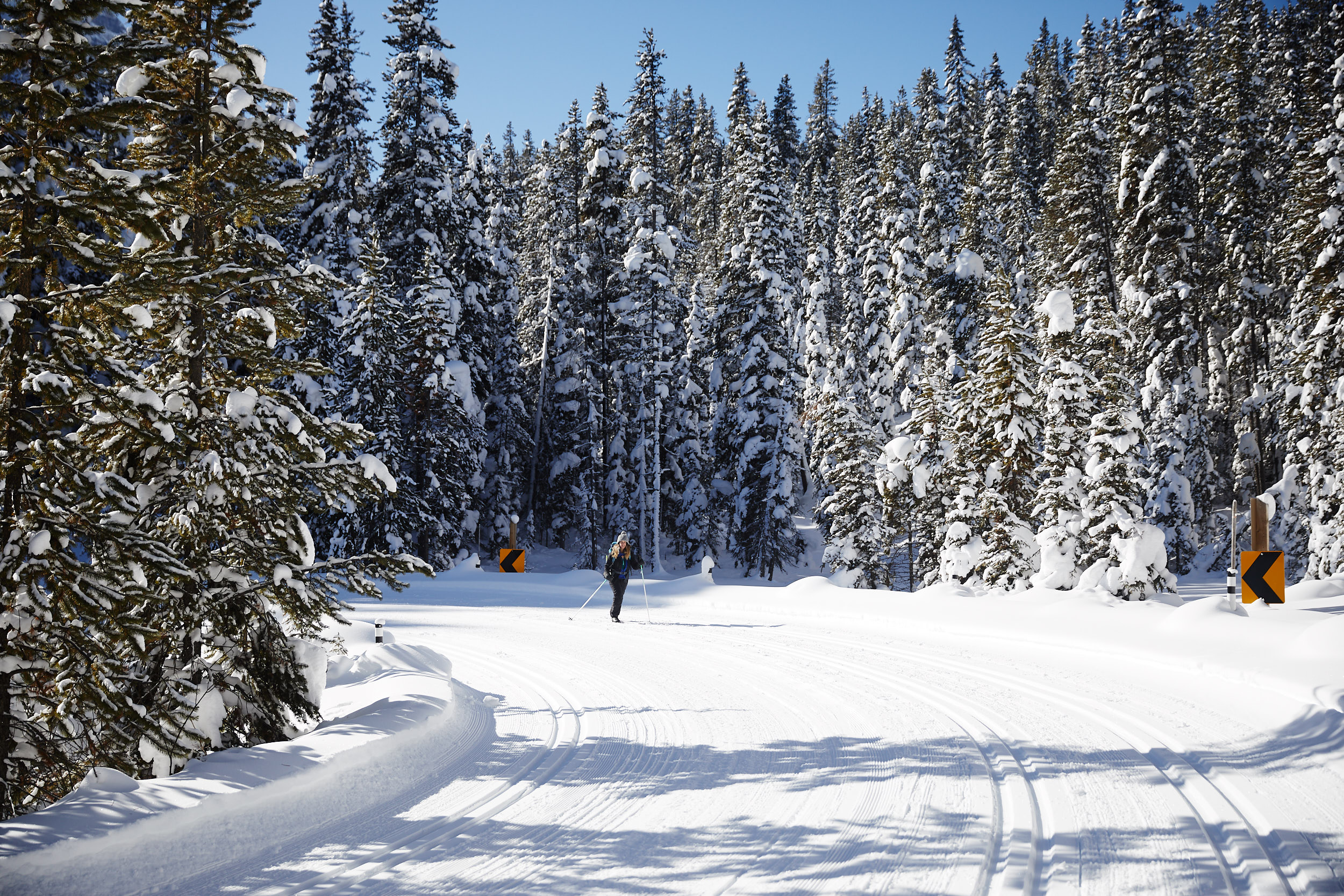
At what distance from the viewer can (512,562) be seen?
82.6ft

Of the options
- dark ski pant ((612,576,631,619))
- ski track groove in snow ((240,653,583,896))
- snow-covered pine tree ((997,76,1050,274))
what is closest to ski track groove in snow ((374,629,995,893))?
ski track groove in snow ((240,653,583,896))

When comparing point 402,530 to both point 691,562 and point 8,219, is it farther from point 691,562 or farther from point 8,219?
point 8,219

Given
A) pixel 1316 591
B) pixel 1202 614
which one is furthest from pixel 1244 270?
pixel 1202 614

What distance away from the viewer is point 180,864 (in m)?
4.63

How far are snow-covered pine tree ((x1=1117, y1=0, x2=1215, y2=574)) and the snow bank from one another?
3108 centimetres

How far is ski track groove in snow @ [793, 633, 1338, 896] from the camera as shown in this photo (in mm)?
4332

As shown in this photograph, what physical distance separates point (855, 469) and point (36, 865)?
29.2 m

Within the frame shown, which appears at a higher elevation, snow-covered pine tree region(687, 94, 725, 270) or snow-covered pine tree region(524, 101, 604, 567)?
snow-covered pine tree region(687, 94, 725, 270)

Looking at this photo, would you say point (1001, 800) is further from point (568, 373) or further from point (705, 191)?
point (705, 191)

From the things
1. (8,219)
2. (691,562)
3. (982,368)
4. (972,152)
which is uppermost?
(972,152)

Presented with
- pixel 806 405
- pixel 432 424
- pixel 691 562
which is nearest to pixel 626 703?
pixel 432 424

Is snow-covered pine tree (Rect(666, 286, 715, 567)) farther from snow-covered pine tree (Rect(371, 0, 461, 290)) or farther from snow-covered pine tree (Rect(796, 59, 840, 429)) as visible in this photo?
snow-covered pine tree (Rect(371, 0, 461, 290))

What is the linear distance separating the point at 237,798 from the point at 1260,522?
45.3ft

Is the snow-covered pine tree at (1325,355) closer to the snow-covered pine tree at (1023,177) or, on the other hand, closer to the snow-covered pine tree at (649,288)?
the snow-covered pine tree at (1023,177)
